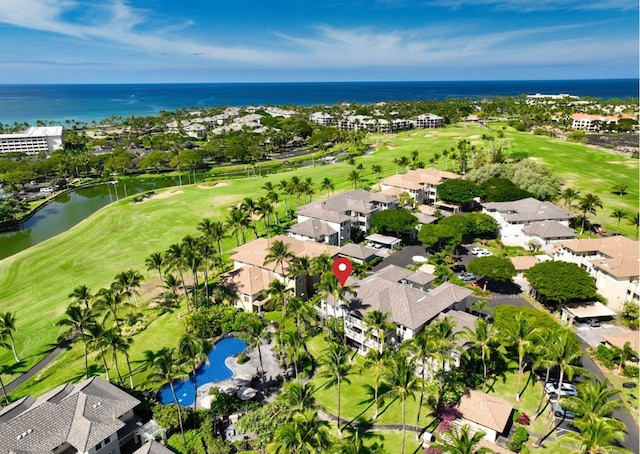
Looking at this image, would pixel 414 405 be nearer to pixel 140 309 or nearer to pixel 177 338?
pixel 177 338

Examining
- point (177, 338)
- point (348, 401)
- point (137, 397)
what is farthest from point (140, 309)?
point (348, 401)

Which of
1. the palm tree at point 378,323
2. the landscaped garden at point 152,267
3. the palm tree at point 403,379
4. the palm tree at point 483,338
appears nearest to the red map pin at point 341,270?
the landscaped garden at point 152,267

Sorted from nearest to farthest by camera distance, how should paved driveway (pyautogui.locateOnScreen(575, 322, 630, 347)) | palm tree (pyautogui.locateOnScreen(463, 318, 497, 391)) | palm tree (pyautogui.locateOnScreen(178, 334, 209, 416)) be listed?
palm tree (pyautogui.locateOnScreen(178, 334, 209, 416)) < palm tree (pyautogui.locateOnScreen(463, 318, 497, 391)) < paved driveway (pyautogui.locateOnScreen(575, 322, 630, 347))

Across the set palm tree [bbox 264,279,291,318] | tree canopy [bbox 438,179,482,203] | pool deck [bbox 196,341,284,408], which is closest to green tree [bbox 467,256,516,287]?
palm tree [bbox 264,279,291,318]

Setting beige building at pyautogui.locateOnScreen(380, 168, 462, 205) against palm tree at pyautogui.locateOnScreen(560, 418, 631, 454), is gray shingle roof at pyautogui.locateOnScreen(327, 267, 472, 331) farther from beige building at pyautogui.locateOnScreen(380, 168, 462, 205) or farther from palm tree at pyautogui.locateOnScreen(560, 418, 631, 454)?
beige building at pyautogui.locateOnScreen(380, 168, 462, 205)

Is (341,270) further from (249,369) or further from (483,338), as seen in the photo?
(483,338)
